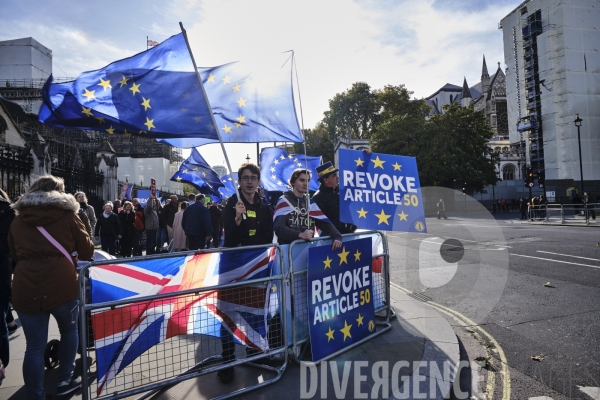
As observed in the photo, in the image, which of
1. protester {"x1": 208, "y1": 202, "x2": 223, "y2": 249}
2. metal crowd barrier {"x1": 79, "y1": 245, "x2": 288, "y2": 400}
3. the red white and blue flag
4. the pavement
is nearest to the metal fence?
protester {"x1": 208, "y1": 202, "x2": 223, "y2": 249}

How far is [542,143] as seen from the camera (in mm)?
50000

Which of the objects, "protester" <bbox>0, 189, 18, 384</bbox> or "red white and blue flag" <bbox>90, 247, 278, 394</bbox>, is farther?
"protester" <bbox>0, 189, 18, 384</bbox>

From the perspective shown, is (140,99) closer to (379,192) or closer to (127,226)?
(379,192)

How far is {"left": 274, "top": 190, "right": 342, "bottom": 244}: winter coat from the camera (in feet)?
12.8

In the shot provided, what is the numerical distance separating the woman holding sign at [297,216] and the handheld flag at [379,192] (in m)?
0.31

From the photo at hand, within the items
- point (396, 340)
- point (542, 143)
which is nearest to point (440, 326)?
point (396, 340)

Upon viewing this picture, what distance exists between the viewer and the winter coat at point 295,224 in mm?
3916

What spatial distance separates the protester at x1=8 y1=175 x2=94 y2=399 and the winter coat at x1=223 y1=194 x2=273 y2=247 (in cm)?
140

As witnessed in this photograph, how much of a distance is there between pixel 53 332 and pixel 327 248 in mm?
3650

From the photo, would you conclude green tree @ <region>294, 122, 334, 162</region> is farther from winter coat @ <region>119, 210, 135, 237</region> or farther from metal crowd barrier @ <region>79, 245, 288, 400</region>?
metal crowd barrier @ <region>79, 245, 288, 400</region>

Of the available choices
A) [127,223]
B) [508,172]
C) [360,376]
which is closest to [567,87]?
[508,172]

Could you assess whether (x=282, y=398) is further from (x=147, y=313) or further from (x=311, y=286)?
(x=147, y=313)

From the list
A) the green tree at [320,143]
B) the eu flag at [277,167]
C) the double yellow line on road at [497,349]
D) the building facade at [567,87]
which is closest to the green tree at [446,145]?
the building facade at [567,87]

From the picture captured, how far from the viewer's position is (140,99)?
13.1 feet
